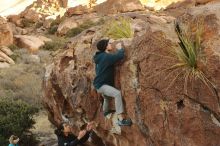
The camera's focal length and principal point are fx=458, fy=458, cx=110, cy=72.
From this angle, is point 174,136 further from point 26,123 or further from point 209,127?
point 26,123

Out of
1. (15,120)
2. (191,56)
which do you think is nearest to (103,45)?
(191,56)

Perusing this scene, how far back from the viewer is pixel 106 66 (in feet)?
26.5

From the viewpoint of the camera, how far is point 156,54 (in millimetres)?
7469

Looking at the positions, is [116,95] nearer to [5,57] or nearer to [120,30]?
[120,30]

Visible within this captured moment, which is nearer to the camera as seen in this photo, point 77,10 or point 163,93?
point 163,93

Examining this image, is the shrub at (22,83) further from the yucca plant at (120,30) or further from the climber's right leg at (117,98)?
the climber's right leg at (117,98)

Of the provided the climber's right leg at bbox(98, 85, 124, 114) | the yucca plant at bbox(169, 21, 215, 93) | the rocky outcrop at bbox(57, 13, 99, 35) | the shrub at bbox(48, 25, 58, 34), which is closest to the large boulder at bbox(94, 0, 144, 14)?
the rocky outcrop at bbox(57, 13, 99, 35)

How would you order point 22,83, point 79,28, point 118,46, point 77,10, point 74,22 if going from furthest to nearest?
point 77,10 < point 74,22 < point 79,28 < point 22,83 < point 118,46

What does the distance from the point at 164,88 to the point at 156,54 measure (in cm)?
61

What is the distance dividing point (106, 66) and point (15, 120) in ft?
20.9

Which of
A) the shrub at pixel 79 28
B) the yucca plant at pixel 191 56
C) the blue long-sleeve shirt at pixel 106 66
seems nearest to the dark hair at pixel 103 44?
the blue long-sleeve shirt at pixel 106 66

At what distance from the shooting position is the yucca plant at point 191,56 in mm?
6750

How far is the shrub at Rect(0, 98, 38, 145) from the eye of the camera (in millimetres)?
13347

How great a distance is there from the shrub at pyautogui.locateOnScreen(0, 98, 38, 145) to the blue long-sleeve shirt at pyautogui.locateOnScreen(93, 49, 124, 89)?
590cm
